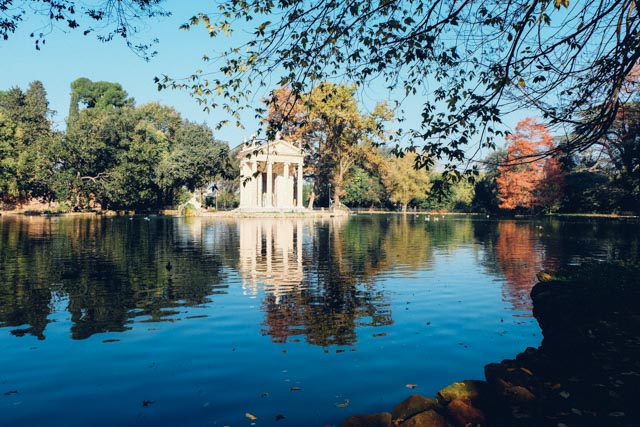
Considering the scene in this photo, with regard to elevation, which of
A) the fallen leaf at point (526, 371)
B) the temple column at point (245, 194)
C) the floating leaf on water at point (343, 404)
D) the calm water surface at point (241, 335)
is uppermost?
the temple column at point (245, 194)

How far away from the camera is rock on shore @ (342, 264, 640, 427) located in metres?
5.68

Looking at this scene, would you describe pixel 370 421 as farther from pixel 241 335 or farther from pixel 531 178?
pixel 531 178

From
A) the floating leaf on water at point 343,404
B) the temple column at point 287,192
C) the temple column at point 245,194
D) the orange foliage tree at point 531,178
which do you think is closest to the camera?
the floating leaf on water at point 343,404

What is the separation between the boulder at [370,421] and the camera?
18.3 ft

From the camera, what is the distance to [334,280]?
1708 cm

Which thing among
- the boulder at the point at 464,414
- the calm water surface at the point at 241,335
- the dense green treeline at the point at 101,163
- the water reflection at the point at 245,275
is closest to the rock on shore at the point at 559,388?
the boulder at the point at 464,414

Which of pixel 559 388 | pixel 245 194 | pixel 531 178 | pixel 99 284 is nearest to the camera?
pixel 559 388

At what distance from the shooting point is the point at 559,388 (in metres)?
6.68

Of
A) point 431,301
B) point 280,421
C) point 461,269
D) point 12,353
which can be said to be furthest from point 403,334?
point 461,269

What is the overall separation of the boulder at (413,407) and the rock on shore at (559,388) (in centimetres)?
1

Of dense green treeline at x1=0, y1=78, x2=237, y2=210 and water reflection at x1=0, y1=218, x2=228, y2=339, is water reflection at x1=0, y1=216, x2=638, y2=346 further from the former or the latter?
dense green treeline at x1=0, y1=78, x2=237, y2=210

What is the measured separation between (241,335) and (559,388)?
6.09m

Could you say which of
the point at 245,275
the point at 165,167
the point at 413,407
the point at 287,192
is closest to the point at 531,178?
the point at 287,192

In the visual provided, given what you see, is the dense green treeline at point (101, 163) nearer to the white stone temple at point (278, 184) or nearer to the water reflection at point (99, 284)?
the white stone temple at point (278, 184)
